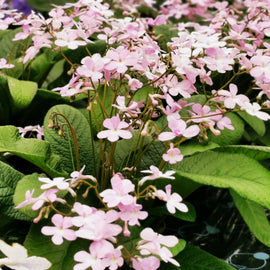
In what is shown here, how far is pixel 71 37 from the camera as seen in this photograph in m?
1.06

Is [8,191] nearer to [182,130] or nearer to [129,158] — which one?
[129,158]

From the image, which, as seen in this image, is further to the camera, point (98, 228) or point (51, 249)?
point (51, 249)

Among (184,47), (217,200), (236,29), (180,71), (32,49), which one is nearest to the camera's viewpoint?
(180,71)

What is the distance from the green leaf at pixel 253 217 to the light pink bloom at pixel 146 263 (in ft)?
1.43

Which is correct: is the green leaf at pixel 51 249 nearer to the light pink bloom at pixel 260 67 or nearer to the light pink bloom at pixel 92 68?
the light pink bloom at pixel 92 68

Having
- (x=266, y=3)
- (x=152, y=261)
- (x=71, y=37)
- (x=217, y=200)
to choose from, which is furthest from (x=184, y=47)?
(x=217, y=200)

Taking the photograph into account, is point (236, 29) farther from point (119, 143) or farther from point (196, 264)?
point (196, 264)

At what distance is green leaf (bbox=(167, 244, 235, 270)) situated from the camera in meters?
1.08

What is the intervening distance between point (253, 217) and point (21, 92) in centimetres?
73

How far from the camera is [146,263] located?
2.58 ft

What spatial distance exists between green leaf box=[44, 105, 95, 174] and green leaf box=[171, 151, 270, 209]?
0.24m

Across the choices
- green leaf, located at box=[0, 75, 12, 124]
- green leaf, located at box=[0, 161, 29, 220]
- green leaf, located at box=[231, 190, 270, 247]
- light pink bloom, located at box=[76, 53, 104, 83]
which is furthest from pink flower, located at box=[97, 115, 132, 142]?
green leaf, located at box=[0, 75, 12, 124]

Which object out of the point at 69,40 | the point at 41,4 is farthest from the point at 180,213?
the point at 41,4

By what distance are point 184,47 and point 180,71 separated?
14cm
